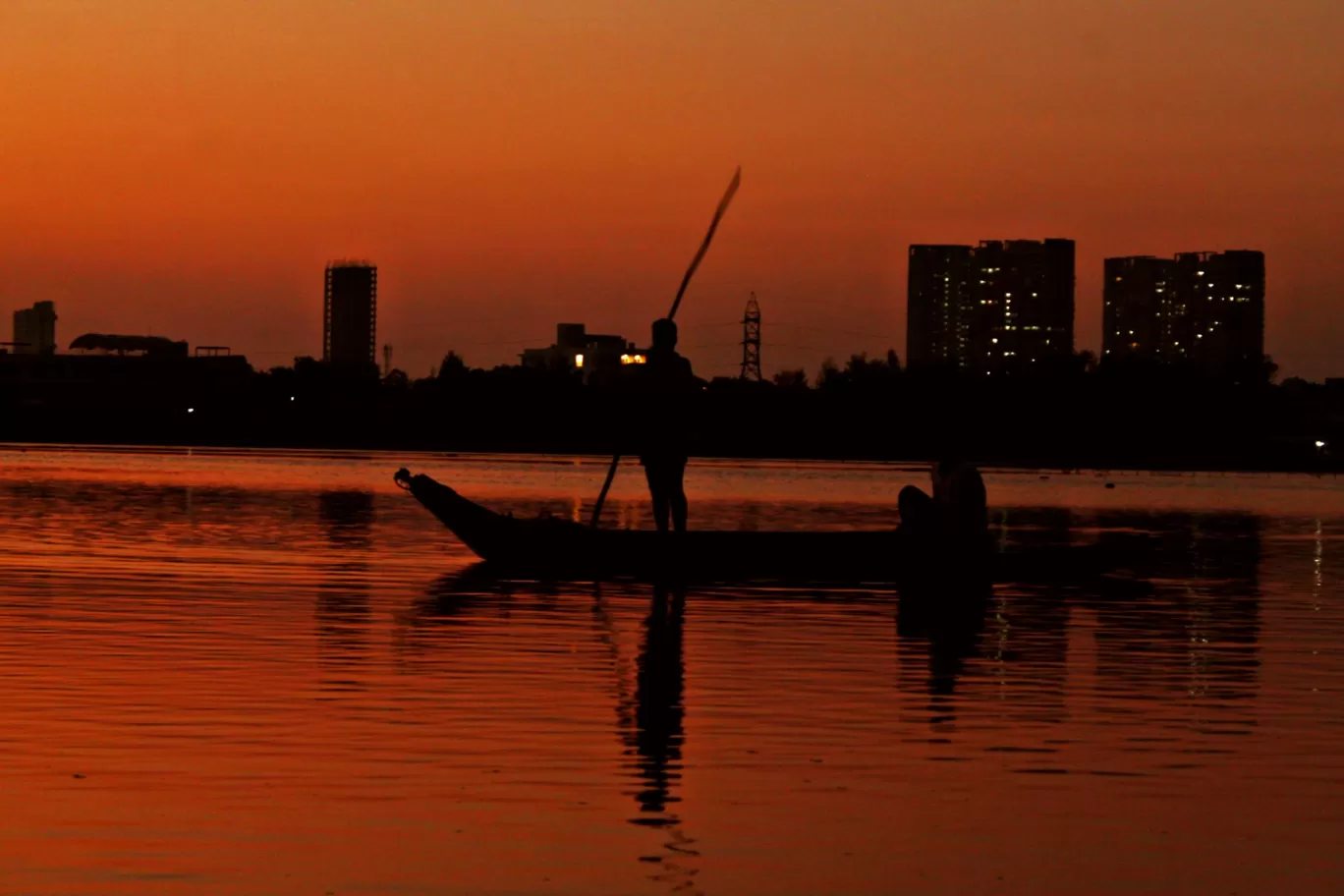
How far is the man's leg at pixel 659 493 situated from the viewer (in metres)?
23.2

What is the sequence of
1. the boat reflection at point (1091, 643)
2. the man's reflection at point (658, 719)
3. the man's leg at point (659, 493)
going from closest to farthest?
1. the man's reflection at point (658, 719)
2. the boat reflection at point (1091, 643)
3. the man's leg at point (659, 493)

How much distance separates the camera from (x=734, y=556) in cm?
2380

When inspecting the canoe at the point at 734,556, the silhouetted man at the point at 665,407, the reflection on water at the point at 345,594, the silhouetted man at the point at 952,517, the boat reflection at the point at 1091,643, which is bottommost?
the boat reflection at the point at 1091,643

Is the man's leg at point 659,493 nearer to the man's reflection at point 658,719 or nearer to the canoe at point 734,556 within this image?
the canoe at point 734,556

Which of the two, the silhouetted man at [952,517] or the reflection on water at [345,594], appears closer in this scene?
the reflection on water at [345,594]

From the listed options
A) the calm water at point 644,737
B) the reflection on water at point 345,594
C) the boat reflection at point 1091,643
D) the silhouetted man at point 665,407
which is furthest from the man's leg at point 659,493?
the reflection on water at point 345,594

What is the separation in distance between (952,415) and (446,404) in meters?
46.4

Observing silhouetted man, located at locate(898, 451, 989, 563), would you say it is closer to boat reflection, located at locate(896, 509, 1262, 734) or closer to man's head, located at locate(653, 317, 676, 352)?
boat reflection, located at locate(896, 509, 1262, 734)

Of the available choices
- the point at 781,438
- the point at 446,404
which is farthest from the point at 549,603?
the point at 446,404

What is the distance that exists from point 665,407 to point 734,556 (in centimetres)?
192

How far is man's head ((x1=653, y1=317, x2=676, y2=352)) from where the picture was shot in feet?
75.8

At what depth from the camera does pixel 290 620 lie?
18.0 meters

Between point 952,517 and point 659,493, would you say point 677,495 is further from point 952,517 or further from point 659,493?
point 952,517

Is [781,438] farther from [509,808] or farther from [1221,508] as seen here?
[509,808]
